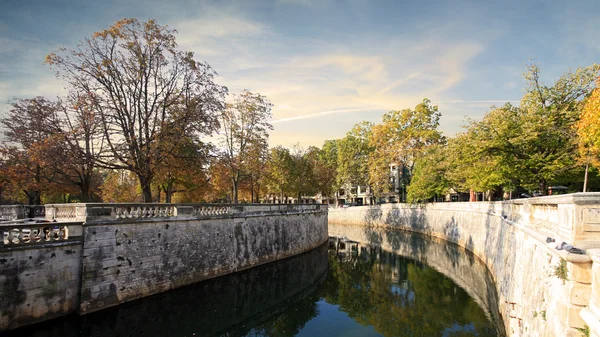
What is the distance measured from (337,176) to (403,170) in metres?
12.6

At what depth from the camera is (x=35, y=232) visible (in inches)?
450

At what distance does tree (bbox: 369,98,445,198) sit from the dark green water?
2272 cm

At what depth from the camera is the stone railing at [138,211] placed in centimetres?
1241

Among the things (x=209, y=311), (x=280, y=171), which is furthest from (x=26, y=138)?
(x=280, y=171)

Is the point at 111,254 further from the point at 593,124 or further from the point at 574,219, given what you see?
the point at 593,124

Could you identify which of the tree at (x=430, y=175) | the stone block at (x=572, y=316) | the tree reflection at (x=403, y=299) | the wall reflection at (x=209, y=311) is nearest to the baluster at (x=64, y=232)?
the wall reflection at (x=209, y=311)

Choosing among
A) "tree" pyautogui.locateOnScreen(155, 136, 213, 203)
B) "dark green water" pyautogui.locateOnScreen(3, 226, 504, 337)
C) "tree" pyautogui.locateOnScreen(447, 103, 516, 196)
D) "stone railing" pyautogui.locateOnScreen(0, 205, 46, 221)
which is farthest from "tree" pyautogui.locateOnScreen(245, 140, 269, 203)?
"tree" pyautogui.locateOnScreen(447, 103, 516, 196)

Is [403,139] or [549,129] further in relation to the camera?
[403,139]

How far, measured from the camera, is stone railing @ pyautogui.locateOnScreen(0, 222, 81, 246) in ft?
33.8

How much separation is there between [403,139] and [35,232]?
135ft

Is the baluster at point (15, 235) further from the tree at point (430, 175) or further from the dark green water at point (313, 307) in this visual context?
the tree at point (430, 175)

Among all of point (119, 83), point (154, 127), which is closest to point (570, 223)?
point (154, 127)

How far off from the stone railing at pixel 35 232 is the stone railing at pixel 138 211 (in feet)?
2.30

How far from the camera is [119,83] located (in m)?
18.5
